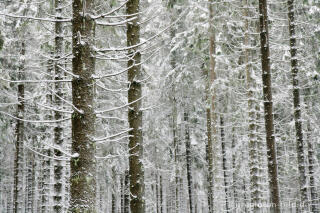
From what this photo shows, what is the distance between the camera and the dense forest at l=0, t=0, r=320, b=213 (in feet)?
14.7

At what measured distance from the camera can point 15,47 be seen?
14.0m

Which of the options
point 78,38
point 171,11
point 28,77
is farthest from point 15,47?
point 78,38

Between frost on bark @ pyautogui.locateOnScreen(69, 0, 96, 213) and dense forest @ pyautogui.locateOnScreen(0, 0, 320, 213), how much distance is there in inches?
0.5

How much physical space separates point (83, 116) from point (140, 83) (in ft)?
11.6

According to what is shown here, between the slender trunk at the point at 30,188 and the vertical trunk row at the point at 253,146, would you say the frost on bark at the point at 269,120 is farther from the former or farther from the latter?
the slender trunk at the point at 30,188

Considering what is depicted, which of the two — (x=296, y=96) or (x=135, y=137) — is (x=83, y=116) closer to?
(x=135, y=137)

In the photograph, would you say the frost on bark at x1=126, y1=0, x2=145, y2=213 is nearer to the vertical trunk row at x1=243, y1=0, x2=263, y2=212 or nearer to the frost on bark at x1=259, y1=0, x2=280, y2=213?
the frost on bark at x1=259, y1=0, x2=280, y2=213

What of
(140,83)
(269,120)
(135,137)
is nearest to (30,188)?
(135,137)

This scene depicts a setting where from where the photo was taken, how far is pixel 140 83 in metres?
7.71

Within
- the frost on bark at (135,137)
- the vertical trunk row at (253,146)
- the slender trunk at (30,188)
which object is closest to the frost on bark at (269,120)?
the vertical trunk row at (253,146)

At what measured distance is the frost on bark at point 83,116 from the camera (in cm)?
412

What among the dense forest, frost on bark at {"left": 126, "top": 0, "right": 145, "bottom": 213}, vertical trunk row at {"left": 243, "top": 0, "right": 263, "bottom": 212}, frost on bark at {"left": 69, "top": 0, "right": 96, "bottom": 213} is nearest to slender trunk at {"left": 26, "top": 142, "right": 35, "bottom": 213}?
the dense forest

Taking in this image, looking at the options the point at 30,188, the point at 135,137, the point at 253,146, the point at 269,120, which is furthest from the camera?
the point at 30,188

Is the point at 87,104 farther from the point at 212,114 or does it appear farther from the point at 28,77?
the point at 28,77
